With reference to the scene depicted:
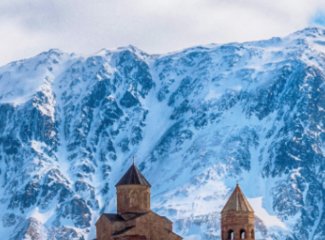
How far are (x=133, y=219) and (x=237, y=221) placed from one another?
10.3 meters

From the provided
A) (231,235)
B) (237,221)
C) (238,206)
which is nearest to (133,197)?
(231,235)

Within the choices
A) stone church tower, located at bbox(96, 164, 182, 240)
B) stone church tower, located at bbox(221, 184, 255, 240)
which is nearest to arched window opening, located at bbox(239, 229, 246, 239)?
stone church tower, located at bbox(221, 184, 255, 240)

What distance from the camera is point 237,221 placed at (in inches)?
4724

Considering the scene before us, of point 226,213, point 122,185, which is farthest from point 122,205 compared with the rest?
point 226,213

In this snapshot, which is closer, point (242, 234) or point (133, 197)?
point (242, 234)

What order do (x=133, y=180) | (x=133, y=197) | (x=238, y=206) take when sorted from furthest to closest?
1. (x=133, y=180)
2. (x=133, y=197)
3. (x=238, y=206)

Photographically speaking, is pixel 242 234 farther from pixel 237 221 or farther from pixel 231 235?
pixel 237 221

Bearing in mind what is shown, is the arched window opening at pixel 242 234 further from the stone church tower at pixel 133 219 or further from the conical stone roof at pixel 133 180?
the conical stone roof at pixel 133 180

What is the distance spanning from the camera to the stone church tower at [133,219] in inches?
4761

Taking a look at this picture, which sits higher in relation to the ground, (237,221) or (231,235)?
(237,221)

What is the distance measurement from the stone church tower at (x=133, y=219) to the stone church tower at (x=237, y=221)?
227 inches

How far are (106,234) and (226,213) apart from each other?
1198 centimetres

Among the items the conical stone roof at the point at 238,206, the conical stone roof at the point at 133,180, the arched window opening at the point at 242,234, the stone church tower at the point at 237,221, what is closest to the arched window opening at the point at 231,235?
the stone church tower at the point at 237,221

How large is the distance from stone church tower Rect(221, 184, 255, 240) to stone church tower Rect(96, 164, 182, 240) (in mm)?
5776
